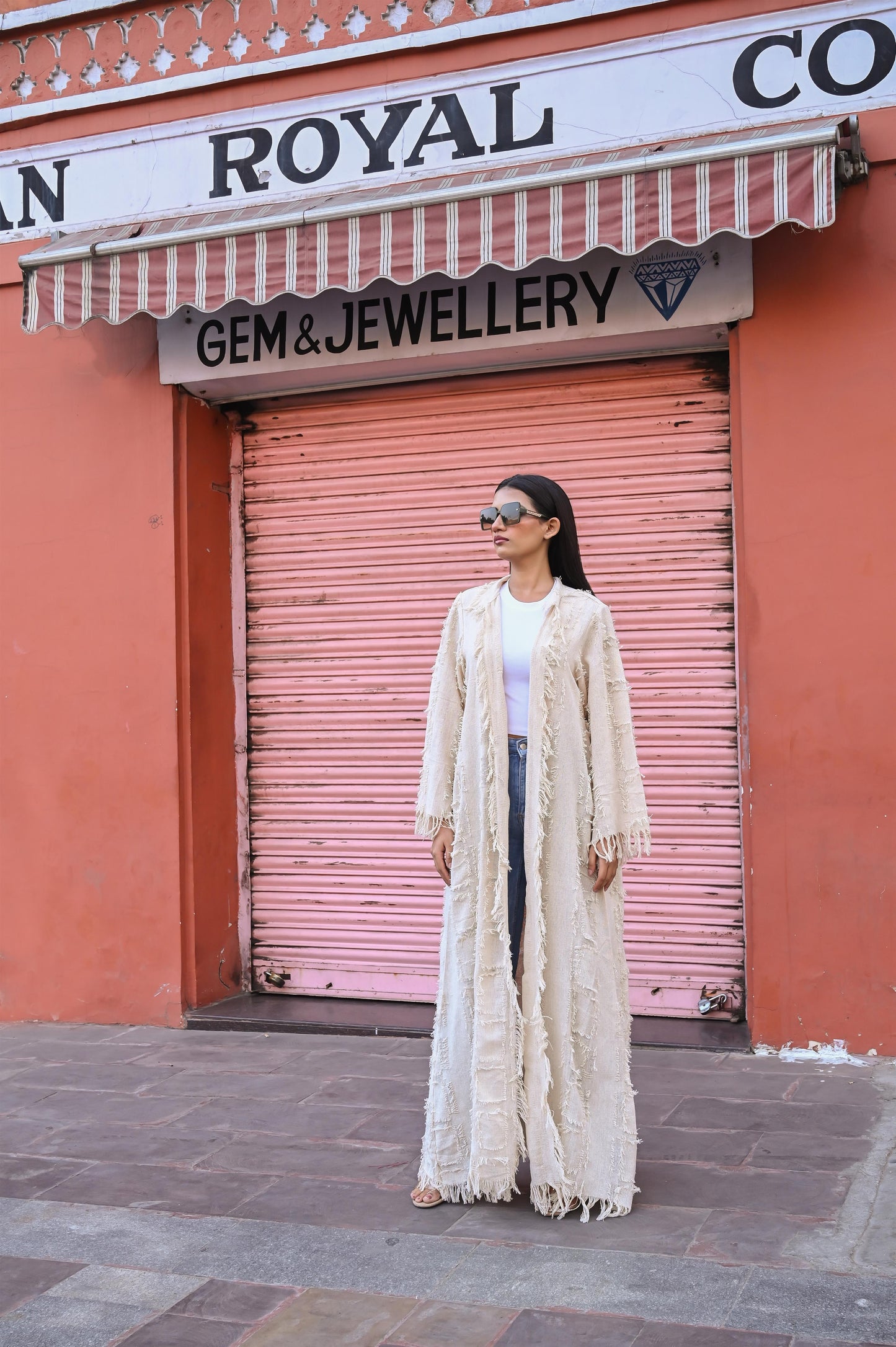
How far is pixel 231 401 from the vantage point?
672cm

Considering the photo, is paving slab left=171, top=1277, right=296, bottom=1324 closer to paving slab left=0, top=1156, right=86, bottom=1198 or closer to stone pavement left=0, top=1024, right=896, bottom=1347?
stone pavement left=0, top=1024, right=896, bottom=1347

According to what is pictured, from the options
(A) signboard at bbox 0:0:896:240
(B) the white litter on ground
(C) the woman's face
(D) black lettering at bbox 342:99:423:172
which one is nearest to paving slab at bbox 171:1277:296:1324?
(C) the woman's face

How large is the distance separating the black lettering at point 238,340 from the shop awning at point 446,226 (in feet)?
1.66

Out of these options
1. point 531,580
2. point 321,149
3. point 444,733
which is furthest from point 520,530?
point 321,149

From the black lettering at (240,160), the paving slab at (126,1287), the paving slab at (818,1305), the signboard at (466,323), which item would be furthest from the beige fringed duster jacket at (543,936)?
the black lettering at (240,160)

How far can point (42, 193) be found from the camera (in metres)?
6.68

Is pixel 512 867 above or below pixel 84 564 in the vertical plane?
below

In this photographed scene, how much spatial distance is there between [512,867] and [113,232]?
12.3 ft

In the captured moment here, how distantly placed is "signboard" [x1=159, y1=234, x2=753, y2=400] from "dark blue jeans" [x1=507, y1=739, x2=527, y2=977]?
247 centimetres

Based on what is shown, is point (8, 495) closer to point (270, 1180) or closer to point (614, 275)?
point (614, 275)

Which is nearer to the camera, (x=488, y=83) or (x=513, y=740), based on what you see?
(x=513, y=740)

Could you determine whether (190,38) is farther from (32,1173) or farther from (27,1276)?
(27,1276)

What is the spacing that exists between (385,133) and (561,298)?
1.14 m

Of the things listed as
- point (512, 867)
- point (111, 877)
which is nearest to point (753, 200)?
point (512, 867)
